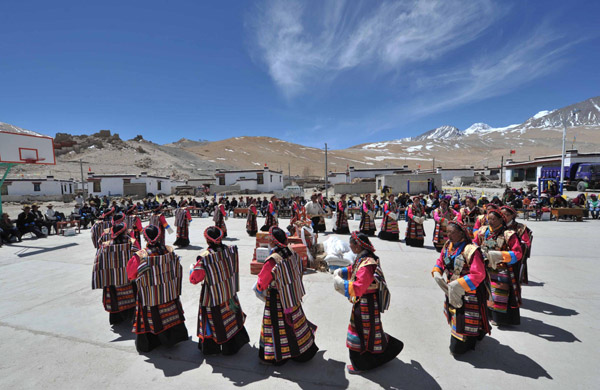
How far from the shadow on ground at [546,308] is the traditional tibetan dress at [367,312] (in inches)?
120

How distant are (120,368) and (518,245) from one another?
4993 mm

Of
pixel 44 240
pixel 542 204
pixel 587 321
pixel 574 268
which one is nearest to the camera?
pixel 587 321

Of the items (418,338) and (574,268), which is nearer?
(418,338)

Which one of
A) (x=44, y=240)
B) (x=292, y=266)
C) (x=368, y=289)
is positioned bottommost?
(x=44, y=240)

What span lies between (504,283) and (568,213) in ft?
44.1

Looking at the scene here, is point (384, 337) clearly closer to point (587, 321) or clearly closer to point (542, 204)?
point (587, 321)

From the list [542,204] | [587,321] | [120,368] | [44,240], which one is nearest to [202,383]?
[120,368]

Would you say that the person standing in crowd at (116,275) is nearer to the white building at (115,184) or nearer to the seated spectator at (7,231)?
the seated spectator at (7,231)

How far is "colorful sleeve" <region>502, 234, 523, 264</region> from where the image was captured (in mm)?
3479

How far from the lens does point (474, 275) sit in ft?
9.20

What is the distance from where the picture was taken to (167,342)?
343 cm

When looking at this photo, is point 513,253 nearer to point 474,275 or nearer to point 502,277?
point 502,277

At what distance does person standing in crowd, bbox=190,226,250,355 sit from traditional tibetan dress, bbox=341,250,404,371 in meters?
1.29

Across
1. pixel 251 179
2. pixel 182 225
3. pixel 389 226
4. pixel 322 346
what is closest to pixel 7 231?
pixel 182 225
